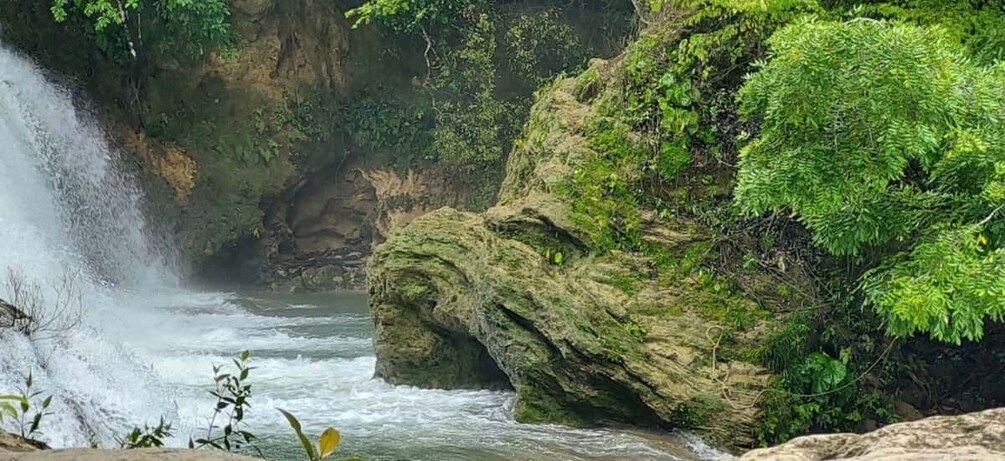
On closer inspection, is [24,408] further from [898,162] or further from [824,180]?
[898,162]

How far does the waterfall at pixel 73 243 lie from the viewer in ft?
26.6

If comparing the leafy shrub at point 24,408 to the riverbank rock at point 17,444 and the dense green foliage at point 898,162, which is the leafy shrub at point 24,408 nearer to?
the riverbank rock at point 17,444

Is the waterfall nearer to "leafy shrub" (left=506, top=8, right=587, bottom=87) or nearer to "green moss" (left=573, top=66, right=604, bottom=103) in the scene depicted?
"green moss" (left=573, top=66, right=604, bottom=103)

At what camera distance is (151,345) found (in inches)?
505

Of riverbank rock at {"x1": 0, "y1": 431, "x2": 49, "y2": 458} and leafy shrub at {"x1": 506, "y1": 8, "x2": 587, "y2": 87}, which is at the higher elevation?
leafy shrub at {"x1": 506, "y1": 8, "x2": 587, "y2": 87}

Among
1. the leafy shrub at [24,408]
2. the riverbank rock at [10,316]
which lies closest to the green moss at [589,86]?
the riverbank rock at [10,316]

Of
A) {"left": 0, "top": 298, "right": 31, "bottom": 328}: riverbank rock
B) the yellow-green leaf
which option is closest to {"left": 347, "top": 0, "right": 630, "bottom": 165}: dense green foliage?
{"left": 0, "top": 298, "right": 31, "bottom": 328}: riverbank rock

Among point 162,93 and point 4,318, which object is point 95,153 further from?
point 4,318

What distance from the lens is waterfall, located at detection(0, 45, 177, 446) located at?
319 inches

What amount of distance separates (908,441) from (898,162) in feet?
13.4

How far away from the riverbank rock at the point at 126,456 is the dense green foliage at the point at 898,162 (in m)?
4.74

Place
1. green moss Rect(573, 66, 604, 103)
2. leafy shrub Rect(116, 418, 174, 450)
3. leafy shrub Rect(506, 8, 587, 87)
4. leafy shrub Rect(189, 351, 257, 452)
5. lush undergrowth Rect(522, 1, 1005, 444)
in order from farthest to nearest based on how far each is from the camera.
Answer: leafy shrub Rect(506, 8, 587, 87) → green moss Rect(573, 66, 604, 103) → lush undergrowth Rect(522, 1, 1005, 444) → leafy shrub Rect(189, 351, 257, 452) → leafy shrub Rect(116, 418, 174, 450)

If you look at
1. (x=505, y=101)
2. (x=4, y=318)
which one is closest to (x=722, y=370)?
(x=4, y=318)

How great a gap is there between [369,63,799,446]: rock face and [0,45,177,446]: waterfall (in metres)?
2.70
